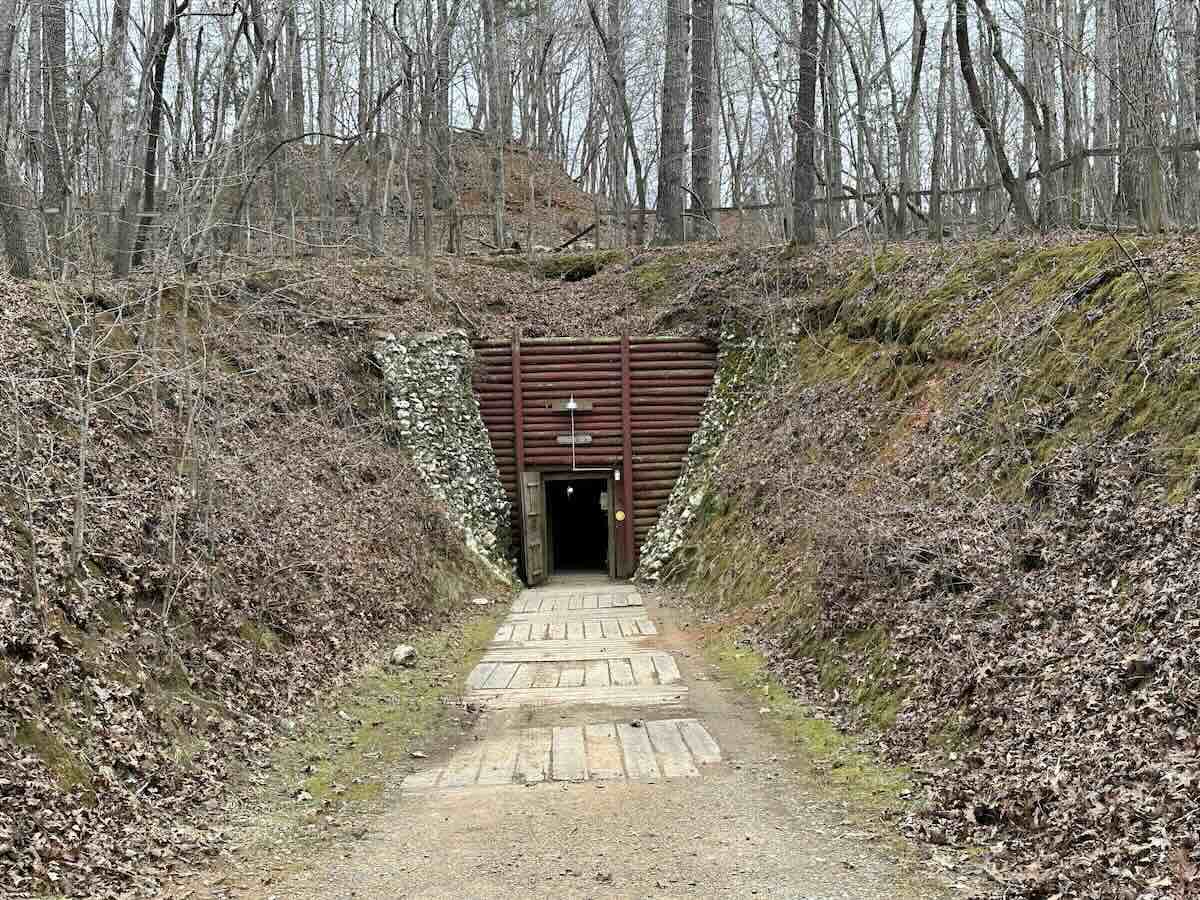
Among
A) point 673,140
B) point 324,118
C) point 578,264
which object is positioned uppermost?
point 324,118

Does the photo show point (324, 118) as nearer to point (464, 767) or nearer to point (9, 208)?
point (9, 208)

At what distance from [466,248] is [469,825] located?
928 inches

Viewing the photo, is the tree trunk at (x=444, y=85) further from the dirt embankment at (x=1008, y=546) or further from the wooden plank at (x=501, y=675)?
the wooden plank at (x=501, y=675)

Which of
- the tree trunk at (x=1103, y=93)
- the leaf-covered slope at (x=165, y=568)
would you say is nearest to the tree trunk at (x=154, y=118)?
the leaf-covered slope at (x=165, y=568)

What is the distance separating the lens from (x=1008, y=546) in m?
7.96

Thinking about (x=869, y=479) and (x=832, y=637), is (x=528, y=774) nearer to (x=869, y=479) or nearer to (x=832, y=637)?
(x=832, y=637)

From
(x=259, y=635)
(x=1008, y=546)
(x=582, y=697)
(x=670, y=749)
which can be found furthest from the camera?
(x=582, y=697)

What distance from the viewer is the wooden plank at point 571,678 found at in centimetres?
1012

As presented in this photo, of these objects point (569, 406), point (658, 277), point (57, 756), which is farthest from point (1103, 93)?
point (57, 756)

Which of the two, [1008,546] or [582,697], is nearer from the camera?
[1008,546]

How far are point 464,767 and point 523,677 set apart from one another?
3077 mm

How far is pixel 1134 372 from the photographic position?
8617 mm

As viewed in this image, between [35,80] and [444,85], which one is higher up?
[444,85]

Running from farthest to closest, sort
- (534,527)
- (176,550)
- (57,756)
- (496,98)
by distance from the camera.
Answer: (496,98)
(534,527)
(176,550)
(57,756)
